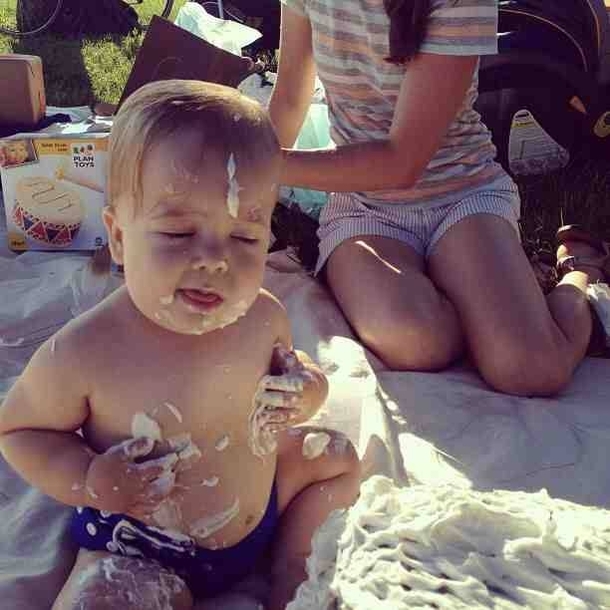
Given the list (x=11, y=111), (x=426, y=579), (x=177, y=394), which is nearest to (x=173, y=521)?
(x=177, y=394)

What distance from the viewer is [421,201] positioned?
1997 mm

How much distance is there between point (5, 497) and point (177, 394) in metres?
0.47

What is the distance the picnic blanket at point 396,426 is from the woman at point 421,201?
6 cm

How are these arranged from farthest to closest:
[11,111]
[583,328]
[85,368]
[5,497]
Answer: [11,111], [583,328], [5,497], [85,368]

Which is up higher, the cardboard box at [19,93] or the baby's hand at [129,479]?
the baby's hand at [129,479]

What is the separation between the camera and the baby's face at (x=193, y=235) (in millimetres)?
1016

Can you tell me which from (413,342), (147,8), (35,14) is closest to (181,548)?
(413,342)

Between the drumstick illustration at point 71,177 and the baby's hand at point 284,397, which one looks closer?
the baby's hand at point 284,397

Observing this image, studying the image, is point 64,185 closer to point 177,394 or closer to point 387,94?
point 387,94

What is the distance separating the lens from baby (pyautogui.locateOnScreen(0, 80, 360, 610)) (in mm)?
1026

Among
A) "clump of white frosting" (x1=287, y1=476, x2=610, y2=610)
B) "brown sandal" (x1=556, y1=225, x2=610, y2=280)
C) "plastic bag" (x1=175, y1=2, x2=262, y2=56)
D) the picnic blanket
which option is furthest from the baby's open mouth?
"plastic bag" (x1=175, y1=2, x2=262, y2=56)

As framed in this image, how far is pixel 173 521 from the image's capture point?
1.16 m

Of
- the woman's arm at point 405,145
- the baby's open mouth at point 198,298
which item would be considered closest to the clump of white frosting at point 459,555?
the baby's open mouth at point 198,298

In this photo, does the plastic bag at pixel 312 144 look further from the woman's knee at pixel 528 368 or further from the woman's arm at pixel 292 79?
the woman's knee at pixel 528 368
